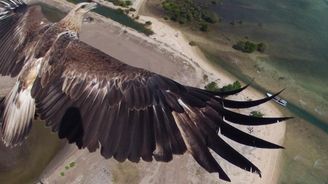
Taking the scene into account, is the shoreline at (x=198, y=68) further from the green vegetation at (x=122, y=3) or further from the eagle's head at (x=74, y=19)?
the eagle's head at (x=74, y=19)

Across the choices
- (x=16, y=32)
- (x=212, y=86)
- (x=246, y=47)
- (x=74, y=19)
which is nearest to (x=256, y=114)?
(x=212, y=86)

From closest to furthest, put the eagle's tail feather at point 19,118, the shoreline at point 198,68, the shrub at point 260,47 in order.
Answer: the eagle's tail feather at point 19,118
the shoreline at point 198,68
the shrub at point 260,47

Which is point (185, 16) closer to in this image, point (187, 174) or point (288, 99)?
point (288, 99)

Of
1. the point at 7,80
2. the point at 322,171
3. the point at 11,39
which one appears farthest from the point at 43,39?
the point at 322,171

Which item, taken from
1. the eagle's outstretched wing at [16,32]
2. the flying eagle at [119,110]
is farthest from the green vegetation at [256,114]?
the flying eagle at [119,110]

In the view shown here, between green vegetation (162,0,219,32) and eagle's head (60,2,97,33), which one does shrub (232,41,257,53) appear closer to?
green vegetation (162,0,219,32)

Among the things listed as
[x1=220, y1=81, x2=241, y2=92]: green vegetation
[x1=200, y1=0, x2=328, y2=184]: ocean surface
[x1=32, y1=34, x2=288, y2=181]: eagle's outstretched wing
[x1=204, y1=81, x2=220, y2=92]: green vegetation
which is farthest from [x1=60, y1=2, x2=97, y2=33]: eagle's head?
[x1=220, y1=81, x2=241, y2=92]: green vegetation
